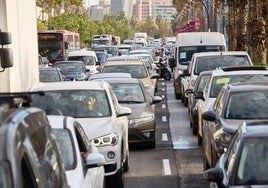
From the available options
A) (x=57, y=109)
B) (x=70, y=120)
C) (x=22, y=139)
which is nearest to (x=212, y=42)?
(x=57, y=109)

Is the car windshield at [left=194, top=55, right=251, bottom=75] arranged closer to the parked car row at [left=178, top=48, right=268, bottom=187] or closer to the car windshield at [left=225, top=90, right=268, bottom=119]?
the parked car row at [left=178, top=48, right=268, bottom=187]

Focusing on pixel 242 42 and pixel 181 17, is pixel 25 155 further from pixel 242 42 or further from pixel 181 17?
pixel 181 17

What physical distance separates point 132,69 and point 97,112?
1330 cm

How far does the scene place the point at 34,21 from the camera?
21938 mm

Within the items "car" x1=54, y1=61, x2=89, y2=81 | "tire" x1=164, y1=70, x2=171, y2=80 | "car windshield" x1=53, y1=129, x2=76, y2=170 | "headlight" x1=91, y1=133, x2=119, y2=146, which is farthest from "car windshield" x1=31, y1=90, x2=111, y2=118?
"tire" x1=164, y1=70, x2=171, y2=80

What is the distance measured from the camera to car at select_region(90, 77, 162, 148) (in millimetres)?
16672

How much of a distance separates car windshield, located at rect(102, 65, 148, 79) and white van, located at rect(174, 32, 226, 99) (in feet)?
13.4

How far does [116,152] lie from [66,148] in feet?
13.1

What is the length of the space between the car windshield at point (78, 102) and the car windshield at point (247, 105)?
73.8 inches

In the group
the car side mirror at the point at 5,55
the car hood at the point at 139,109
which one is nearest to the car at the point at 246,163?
the car side mirror at the point at 5,55

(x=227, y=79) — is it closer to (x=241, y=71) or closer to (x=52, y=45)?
(x=241, y=71)

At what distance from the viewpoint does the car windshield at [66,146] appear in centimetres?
752

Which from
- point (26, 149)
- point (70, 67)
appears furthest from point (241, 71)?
point (70, 67)

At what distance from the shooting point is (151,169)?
14453 mm
